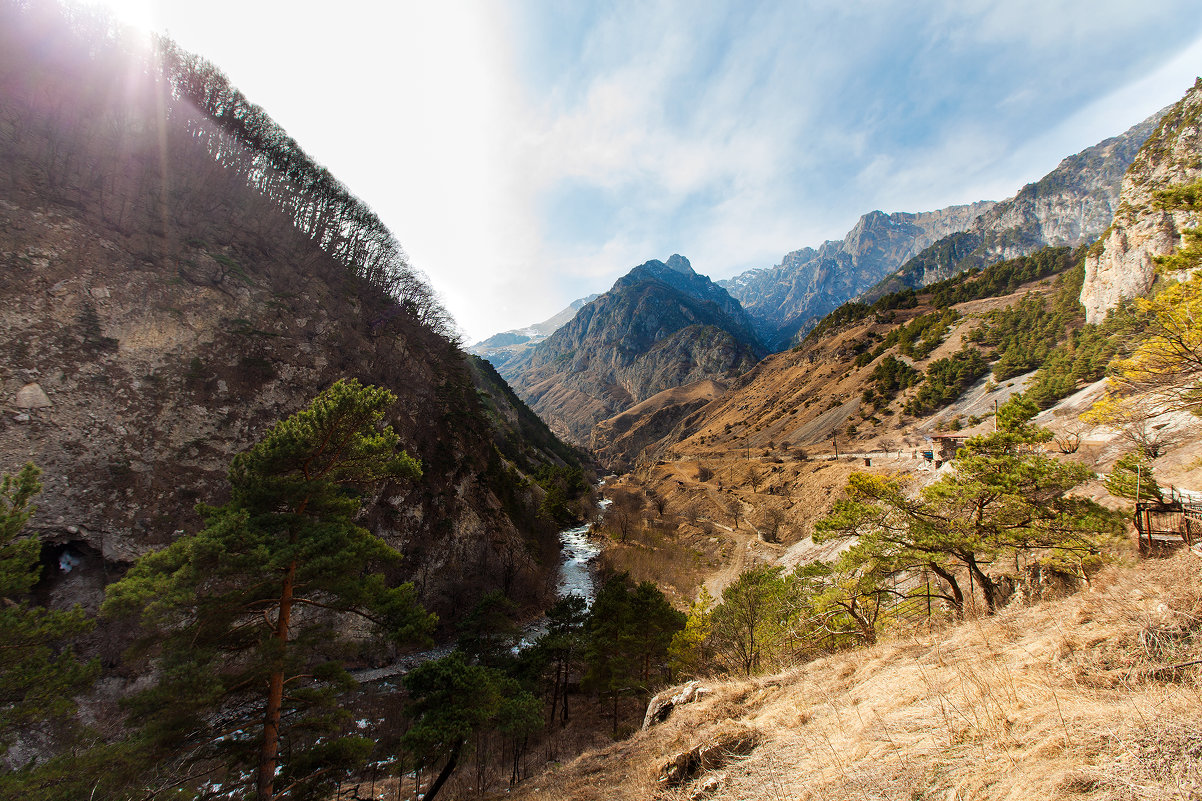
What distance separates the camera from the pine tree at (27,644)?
7.50 metres

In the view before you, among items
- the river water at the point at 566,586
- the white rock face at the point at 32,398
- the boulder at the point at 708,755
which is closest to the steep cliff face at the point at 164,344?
the white rock face at the point at 32,398

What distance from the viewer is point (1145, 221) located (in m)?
53.4

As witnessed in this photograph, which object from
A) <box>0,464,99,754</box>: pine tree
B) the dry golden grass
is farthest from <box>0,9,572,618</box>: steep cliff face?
the dry golden grass

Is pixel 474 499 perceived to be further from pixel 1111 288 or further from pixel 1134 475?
pixel 1111 288

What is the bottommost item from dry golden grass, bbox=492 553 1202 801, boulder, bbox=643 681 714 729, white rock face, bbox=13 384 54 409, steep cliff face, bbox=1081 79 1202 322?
boulder, bbox=643 681 714 729

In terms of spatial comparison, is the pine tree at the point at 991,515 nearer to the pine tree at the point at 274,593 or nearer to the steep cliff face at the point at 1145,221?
the pine tree at the point at 274,593

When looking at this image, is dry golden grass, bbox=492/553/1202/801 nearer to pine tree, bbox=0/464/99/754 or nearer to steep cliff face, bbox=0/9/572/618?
pine tree, bbox=0/464/99/754

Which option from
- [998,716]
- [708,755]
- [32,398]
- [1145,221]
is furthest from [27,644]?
[1145,221]

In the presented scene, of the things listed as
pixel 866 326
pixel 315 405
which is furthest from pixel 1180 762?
pixel 866 326

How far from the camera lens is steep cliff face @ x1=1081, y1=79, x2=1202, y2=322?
50.7 meters

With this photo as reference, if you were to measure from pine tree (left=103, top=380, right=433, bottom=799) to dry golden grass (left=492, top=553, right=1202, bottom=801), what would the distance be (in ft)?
22.5

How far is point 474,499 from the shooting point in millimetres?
35969

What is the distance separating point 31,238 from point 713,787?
3959 centimetres

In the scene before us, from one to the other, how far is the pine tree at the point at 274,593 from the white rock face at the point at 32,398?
62.3 feet
